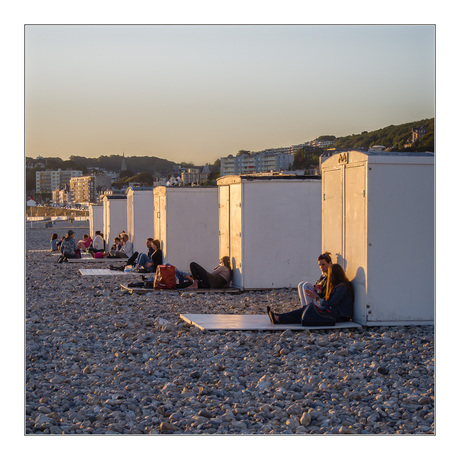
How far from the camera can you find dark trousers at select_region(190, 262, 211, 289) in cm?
1355

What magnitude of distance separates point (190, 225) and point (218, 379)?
10.4 m

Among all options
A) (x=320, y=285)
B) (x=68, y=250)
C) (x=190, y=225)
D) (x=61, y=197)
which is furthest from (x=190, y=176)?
(x=61, y=197)

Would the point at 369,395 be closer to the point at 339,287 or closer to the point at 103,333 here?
the point at 339,287

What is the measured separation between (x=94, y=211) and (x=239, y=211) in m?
19.1

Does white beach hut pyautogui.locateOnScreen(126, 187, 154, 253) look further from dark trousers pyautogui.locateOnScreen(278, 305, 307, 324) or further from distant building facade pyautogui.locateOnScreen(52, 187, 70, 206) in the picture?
distant building facade pyautogui.locateOnScreen(52, 187, 70, 206)

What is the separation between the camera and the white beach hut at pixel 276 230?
43.9 ft

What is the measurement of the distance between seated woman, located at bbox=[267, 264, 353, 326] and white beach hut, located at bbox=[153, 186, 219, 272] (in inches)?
304

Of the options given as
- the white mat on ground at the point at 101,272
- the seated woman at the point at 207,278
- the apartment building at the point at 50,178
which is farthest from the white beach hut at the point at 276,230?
the apartment building at the point at 50,178

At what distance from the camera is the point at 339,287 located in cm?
933

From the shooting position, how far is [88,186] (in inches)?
3071

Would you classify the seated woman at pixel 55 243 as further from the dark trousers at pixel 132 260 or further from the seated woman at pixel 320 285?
the seated woman at pixel 320 285

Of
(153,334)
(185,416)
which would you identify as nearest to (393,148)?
(153,334)

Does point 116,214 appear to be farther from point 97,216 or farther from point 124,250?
point 97,216

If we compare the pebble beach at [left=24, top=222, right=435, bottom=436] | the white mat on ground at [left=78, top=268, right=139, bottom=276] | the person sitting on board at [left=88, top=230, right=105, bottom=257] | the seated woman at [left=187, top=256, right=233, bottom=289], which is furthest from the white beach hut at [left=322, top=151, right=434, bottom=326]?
the person sitting on board at [left=88, top=230, right=105, bottom=257]
